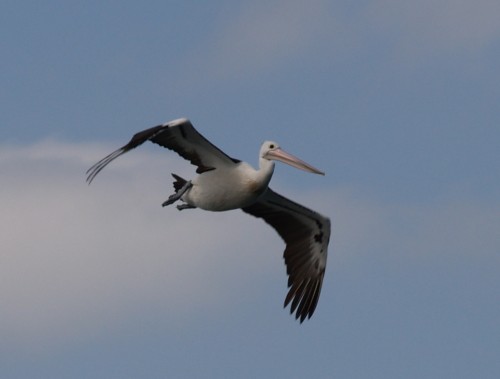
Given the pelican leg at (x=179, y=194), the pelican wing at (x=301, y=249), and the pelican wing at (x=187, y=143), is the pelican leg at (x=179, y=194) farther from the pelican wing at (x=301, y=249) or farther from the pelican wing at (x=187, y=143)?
the pelican wing at (x=301, y=249)

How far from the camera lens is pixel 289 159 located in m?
22.2

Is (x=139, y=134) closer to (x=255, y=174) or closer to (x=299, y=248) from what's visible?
(x=255, y=174)

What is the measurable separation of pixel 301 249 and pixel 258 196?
117 inches

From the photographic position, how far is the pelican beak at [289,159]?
870 inches

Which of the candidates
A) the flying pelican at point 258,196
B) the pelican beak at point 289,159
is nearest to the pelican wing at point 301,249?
the flying pelican at point 258,196

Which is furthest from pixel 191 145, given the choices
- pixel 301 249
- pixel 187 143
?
pixel 301 249

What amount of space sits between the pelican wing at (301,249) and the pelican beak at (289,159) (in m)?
1.59

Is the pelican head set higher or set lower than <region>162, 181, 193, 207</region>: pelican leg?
higher

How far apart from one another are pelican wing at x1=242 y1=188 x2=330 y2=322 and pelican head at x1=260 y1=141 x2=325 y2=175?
1606 millimetres

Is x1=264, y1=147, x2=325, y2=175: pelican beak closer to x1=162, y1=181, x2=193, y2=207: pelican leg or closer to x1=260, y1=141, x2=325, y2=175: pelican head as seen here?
x1=260, y1=141, x2=325, y2=175: pelican head

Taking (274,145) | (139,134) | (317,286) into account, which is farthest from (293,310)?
(139,134)

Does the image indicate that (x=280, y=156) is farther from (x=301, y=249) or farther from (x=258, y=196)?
(x=301, y=249)

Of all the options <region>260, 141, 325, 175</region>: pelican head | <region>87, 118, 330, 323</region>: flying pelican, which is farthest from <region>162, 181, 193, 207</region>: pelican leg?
<region>260, 141, 325, 175</region>: pelican head

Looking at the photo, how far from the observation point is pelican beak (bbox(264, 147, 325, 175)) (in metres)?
22.1
